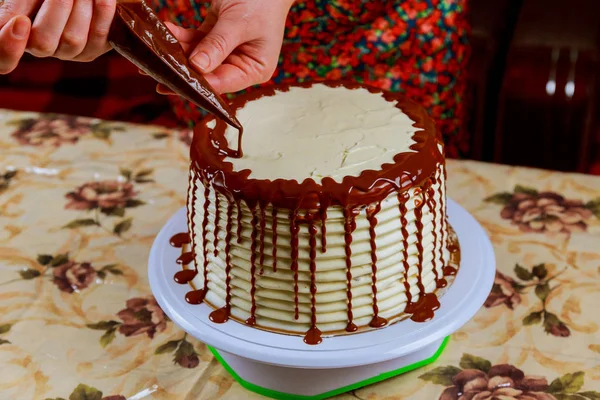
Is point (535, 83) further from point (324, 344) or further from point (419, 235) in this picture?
point (324, 344)

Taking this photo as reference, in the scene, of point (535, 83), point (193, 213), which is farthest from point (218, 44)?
point (535, 83)

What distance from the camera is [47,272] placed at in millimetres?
1518

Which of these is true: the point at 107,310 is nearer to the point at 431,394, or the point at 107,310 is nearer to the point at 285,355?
the point at 285,355

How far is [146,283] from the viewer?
148cm

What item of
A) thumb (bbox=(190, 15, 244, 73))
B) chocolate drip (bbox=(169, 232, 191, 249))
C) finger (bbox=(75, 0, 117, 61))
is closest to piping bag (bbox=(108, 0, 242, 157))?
finger (bbox=(75, 0, 117, 61))

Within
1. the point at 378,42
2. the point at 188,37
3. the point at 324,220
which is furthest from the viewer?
the point at 378,42

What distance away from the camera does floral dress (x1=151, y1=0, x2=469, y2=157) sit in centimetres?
186

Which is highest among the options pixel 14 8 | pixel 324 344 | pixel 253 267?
pixel 14 8

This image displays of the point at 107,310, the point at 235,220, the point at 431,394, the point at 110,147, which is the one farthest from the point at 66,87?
the point at 431,394

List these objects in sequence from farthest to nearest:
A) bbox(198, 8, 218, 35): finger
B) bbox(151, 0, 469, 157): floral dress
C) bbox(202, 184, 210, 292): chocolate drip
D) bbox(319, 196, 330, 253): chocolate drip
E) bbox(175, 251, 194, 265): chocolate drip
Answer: bbox(151, 0, 469, 157): floral dress → bbox(198, 8, 218, 35): finger → bbox(175, 251, 194, 265): chocolate drip → bbox(202, 184, 210, 292): chocolate drip → bbox(319, 196, 330, 253): chocolate drip

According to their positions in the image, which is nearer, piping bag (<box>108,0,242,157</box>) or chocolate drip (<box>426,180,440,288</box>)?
piping bag (<box>108,0,242,157</box>)

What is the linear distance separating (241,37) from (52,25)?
1.47 feet

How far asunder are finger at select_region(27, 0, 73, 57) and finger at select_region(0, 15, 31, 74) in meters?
0.03

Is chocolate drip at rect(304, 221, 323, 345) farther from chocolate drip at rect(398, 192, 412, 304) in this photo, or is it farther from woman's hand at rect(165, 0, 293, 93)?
woman's hand at rect(165, 0, 293, 93)
